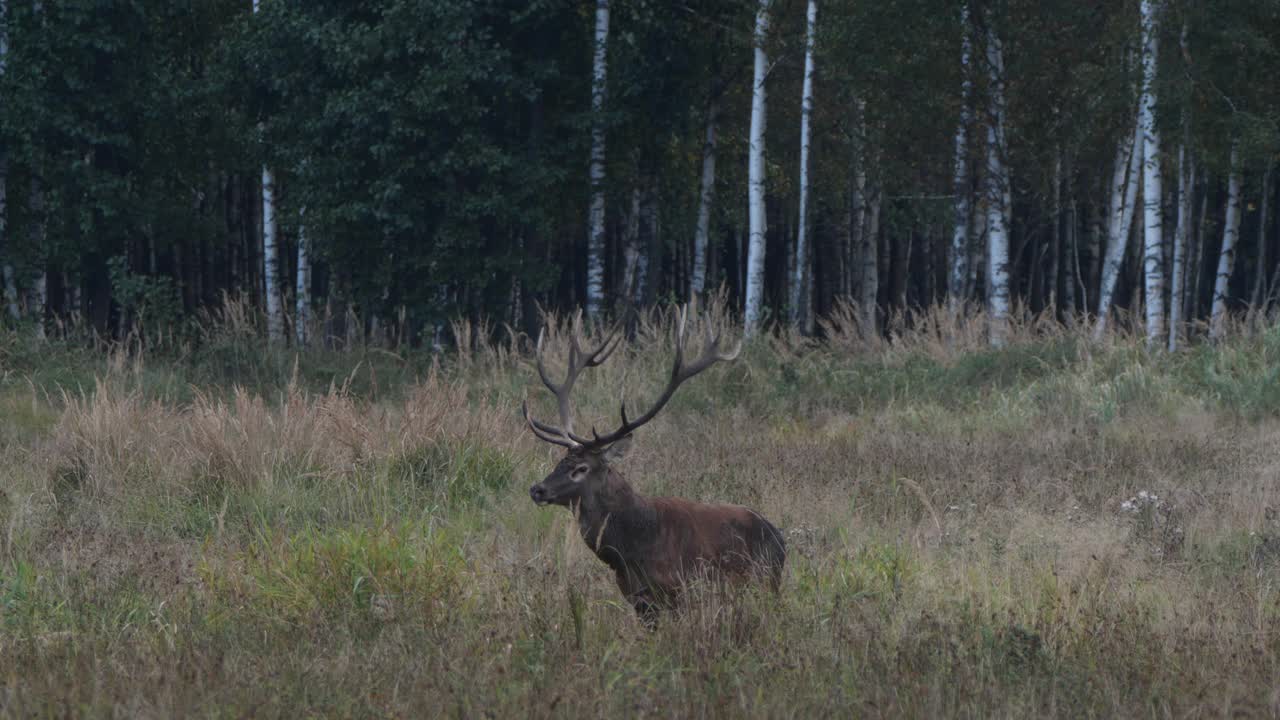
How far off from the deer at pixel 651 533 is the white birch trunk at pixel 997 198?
10967mm

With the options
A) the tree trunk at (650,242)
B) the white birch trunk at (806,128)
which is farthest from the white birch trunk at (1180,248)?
the tree trunk at (650,242)

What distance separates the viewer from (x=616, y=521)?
5816 millimetres

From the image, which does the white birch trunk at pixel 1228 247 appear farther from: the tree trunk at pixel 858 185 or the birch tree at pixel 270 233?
the birch tree at pixel 270 233

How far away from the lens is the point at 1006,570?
21.0 ft

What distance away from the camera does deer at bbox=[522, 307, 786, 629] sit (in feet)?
18.7

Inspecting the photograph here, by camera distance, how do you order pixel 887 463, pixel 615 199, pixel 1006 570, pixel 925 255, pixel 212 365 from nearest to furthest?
1. pixel 1006 570
2. pixel 887 463
3. pixel 212 365
4. pixel 615 199
5. pixel 925 255

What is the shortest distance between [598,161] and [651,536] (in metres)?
16.5

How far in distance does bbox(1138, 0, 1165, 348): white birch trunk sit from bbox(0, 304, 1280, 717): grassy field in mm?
3089

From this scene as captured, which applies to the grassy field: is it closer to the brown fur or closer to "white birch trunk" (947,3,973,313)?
the brown fur

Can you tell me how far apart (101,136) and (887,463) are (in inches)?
694

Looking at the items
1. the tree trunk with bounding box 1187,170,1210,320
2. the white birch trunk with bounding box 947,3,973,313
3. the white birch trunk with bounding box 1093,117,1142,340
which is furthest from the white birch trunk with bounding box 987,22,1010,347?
the tree trunk with bounding box 1187,170,1210,320

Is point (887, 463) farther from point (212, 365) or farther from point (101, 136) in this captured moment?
point (101, 136)

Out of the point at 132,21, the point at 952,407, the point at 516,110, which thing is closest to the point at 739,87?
the point at 516,110

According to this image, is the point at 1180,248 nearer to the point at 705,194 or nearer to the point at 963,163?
the point at 963,163
